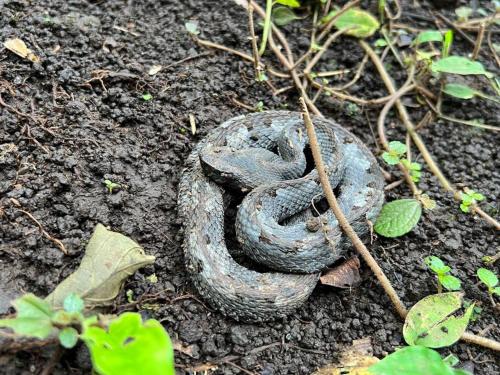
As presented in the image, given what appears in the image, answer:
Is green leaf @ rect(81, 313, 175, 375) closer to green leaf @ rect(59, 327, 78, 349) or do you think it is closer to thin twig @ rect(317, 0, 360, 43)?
green leaf @ rect(59, 327, 78, 349)

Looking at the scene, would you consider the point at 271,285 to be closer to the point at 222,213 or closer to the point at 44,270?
the point at 222,213

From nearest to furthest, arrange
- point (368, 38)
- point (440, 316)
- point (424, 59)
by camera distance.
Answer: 1. point (440, 316)
2. point (424, 59)
3. point (368, 38)

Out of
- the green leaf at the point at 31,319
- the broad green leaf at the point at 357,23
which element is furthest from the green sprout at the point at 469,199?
the green leaf at the point at 31,319

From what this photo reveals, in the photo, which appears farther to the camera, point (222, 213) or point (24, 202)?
point (222, 213)

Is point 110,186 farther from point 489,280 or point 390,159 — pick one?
point 489,280

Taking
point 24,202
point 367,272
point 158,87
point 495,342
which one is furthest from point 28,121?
point 495,342

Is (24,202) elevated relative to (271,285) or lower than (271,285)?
elevated

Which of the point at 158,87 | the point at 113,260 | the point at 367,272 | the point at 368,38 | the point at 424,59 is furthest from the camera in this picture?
the point at 368,38
